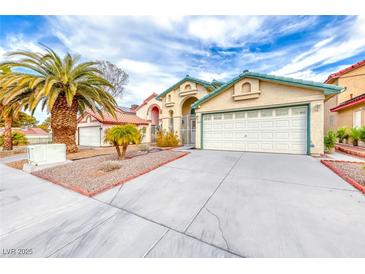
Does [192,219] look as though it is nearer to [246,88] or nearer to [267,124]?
[267,124]

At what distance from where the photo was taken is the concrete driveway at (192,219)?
1917 millimetres

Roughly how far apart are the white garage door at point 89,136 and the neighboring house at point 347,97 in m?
21.5

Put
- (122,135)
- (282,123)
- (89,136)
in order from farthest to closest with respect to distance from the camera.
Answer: (89,136), (282,123), (122,135)

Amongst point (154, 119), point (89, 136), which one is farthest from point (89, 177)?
point (154, 119)

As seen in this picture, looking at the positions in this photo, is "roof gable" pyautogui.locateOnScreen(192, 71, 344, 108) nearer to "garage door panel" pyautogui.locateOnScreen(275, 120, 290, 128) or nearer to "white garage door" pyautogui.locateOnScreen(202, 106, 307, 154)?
"white garage door" pyautogui.locateOnScreen(202, 106, 307, 154)

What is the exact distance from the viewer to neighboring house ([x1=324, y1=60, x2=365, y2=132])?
32.9 feet

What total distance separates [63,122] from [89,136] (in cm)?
875

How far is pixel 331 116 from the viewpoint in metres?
12.8

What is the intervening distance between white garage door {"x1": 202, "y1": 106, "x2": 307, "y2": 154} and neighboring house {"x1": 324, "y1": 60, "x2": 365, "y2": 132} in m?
5.55

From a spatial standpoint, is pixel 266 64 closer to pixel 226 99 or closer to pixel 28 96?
pixel 226 99

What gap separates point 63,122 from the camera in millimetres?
9047

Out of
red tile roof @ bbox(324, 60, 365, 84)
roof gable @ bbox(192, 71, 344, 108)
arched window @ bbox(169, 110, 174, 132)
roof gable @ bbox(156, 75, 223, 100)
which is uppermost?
red tile roof @ bbox(324, 60, 365, 84)

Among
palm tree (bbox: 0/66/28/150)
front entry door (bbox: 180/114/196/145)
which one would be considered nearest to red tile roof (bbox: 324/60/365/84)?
front entry door (bbox: 180/114/196/145)

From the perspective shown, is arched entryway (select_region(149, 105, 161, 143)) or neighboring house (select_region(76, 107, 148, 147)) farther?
arched entryway (select_region(149, 105, 161, 143))
